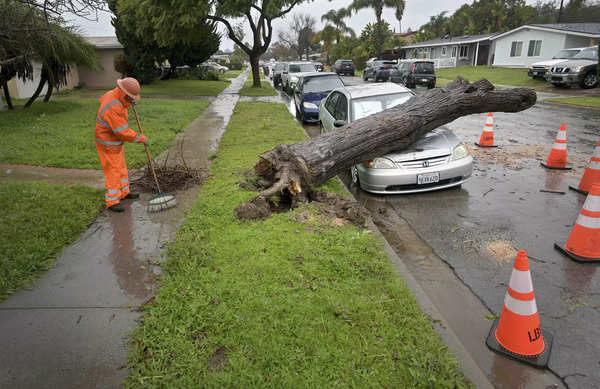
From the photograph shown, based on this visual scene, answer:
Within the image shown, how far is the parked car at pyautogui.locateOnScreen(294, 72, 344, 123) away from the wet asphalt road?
5624mm

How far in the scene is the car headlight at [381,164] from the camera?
5797mm

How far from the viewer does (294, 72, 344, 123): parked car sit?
12.6m

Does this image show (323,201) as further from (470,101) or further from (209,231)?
(470,101)

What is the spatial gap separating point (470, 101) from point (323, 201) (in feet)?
10.7

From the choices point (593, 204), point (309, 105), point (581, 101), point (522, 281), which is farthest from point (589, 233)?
point (581, 101)

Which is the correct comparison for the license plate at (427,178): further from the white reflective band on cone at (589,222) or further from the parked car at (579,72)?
the parked car at (579,72)

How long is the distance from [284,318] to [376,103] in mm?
5419

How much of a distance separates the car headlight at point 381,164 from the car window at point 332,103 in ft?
8.47

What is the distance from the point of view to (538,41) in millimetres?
33125

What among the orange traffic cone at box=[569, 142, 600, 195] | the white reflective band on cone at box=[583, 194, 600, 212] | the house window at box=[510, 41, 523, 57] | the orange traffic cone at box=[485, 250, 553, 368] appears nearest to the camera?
the orange traffic cone at box=[485, 250, 553, 368]

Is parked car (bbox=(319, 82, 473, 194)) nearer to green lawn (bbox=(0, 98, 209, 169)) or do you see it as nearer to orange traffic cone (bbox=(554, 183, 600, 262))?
orange traffic cone (bbox=(554, 183, 600, 262))

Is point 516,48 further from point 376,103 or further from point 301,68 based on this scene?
point 376,103

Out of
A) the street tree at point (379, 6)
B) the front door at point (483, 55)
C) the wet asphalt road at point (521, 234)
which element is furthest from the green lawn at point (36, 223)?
the front door at point (483, 55)

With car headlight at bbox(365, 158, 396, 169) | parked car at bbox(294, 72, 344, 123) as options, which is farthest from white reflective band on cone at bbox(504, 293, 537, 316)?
parked car at bbox(294, 72, 344, 123)
